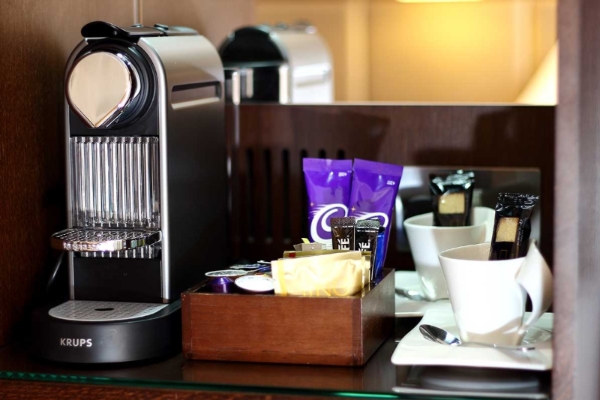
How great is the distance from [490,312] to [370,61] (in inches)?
76.8

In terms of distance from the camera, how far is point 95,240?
735 mm

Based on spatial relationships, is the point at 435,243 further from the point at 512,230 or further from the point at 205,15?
the point at 205,15

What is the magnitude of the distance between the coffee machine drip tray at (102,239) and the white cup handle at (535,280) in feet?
1.06

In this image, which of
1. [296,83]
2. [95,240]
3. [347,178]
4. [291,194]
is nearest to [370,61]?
[296,83]

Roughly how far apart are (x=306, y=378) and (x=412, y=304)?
0.72 feet

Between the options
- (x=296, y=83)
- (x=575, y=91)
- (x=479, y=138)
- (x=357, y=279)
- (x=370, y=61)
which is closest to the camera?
(x=575, y=91)

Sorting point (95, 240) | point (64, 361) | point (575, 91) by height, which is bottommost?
point (64, 361)

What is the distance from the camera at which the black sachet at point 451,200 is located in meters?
0.91

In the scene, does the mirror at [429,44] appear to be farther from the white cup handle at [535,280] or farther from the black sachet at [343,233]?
the white cup handle at [535,280]

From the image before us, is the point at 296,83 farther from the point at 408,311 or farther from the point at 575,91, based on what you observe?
the point at 575,91

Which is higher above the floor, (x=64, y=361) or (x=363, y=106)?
(x=363, y=106)

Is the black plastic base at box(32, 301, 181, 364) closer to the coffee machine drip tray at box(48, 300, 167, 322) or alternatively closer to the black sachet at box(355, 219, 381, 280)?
the coffee machine drip tray at box(48, 300, 167, 322)

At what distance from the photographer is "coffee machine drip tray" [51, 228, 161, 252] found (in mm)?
725

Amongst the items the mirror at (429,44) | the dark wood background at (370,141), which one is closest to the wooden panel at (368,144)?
the dark wood background at (370,141)
